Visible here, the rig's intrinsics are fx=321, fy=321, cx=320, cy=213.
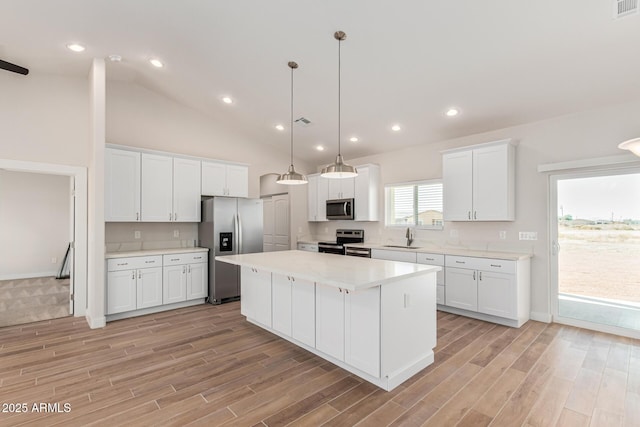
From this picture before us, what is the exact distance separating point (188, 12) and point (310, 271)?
286 cm

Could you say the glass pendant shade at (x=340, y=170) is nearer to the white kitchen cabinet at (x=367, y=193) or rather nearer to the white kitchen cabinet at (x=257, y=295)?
the white kitchen cabinet at (x=257, y=295)

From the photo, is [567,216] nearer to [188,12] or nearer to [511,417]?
[511,417]

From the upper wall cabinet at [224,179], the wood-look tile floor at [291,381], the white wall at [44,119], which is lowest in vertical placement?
the wood-look tile floor at [291,381]

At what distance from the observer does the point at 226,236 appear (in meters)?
5.30

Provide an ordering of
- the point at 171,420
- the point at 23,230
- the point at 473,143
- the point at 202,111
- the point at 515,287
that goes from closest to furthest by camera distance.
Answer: the point at 171,420
the point at 515,287
the point at 473,143
the point at 202,111
the point at 23,230

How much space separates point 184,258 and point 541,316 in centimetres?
510

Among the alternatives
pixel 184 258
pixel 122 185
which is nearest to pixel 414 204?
pixel 184 258

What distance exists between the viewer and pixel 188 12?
10.6 ft

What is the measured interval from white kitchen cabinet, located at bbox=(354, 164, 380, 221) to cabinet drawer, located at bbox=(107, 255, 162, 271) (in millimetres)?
3448

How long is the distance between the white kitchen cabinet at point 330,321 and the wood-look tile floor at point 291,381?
0.18 metres

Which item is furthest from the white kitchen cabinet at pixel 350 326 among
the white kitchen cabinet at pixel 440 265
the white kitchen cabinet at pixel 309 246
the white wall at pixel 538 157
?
the white kitchen cabinet at pixel 309 246

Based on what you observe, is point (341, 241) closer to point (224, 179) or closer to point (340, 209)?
point (340, 209)

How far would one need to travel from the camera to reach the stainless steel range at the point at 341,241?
614 centimetres

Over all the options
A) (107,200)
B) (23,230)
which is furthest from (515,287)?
(23,230)
